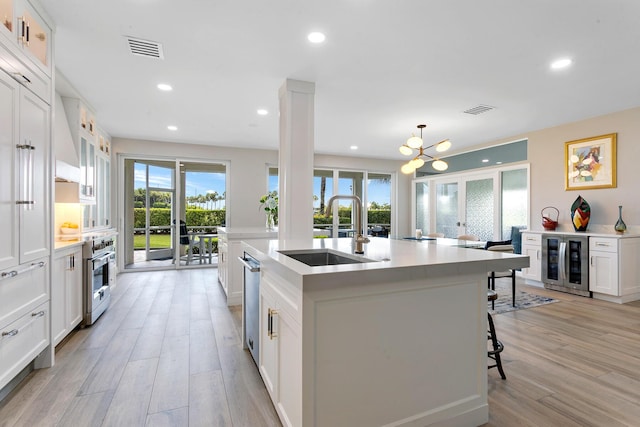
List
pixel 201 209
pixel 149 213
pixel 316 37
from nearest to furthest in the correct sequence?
pixel 316 37
pixel 149 213
pixel 201 209

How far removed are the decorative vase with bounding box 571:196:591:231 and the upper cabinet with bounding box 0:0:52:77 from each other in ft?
20.7

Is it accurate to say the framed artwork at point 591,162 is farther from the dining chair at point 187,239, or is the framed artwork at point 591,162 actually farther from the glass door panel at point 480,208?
the dining chair at point 187,239

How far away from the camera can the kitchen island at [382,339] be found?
1346 mm

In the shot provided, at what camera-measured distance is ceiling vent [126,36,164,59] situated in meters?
2.75

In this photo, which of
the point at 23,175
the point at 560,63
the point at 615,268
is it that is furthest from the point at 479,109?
the point at 23,175

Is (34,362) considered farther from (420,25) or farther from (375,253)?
(420,25)

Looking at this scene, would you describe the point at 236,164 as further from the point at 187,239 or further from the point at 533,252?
the point at 533,252

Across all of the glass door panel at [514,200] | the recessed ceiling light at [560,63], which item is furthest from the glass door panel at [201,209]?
the recessed ceiling light at [560,63]

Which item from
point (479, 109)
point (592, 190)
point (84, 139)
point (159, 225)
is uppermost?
point (479, 109)

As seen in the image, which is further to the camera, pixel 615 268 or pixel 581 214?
pixel 581 214

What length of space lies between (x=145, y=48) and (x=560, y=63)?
3.90 m

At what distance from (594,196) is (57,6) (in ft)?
21.5

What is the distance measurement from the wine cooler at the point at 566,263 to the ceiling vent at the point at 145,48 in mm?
5593

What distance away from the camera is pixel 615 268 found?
4.08 m
